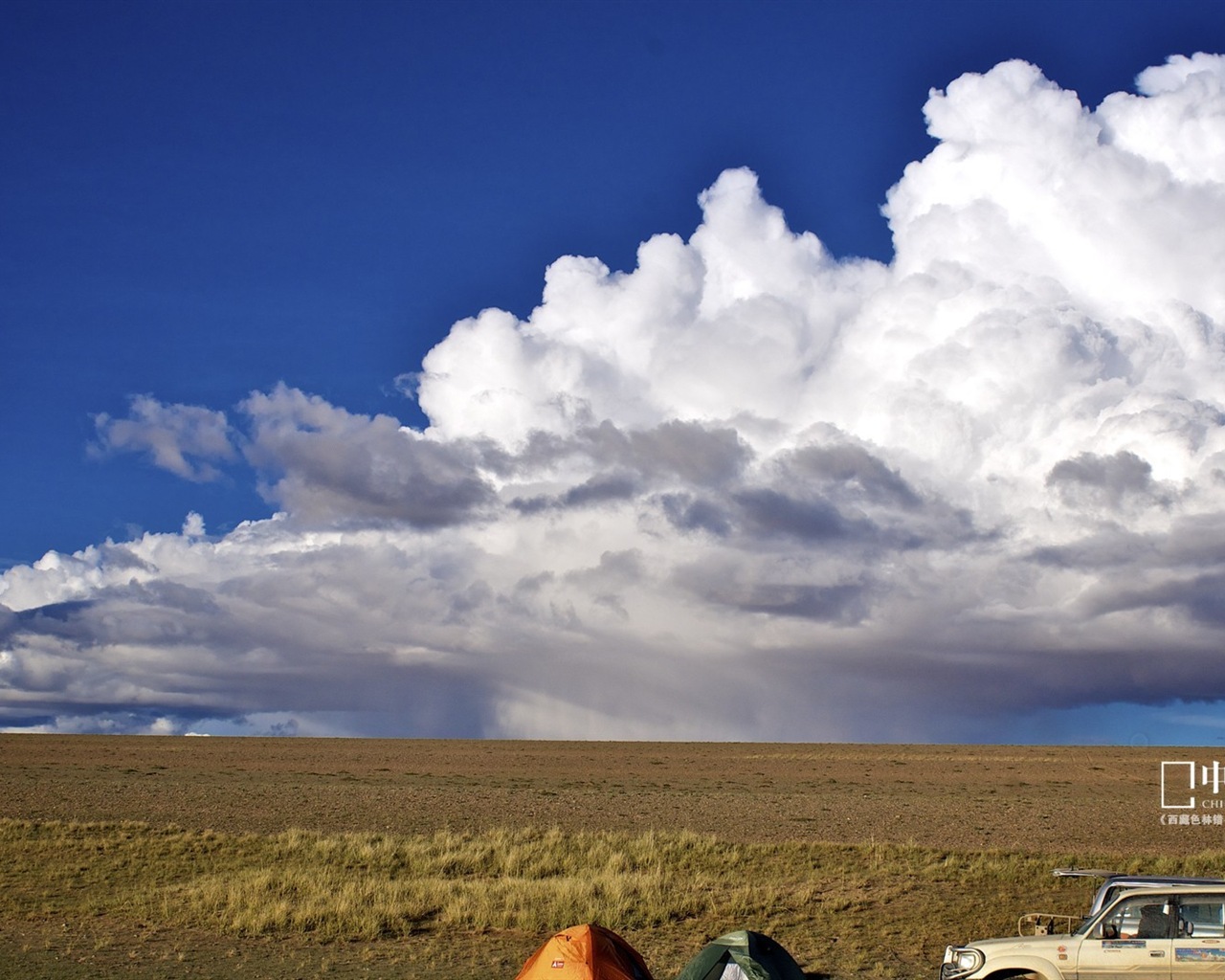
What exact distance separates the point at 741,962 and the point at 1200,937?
6.25 meters

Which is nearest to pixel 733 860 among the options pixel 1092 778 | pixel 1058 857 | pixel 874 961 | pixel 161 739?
pixel 1058 857

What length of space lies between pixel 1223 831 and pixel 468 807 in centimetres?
3132

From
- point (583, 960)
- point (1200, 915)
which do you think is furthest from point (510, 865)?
point (1200, 915)

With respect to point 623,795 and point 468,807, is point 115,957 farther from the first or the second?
point 623,795

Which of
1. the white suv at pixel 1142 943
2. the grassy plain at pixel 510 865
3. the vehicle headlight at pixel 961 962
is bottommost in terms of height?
the grassy plain at pixel 510 865

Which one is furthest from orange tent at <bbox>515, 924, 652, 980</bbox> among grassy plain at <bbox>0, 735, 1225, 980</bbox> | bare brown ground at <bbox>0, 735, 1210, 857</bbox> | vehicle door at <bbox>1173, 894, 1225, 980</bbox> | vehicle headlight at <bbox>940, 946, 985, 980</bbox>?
bare brown ground at <bbox>0, 735, 1210, 857</bbox>

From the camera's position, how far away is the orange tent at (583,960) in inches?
677

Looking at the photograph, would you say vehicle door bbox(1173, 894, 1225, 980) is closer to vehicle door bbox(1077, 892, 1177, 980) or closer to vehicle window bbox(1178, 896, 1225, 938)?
vehicle window bbox(1178, 896, 1225, 938)

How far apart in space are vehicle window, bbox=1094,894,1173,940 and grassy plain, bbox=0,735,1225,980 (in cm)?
630

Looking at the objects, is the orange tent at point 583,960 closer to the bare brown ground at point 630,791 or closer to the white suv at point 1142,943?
the white suv at point 1142,943

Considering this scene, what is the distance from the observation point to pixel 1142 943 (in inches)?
599

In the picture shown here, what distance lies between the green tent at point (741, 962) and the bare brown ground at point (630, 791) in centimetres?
2325

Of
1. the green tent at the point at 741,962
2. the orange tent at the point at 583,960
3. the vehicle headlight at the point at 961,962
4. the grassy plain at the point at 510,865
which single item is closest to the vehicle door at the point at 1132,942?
the vehicle headlight at the point at 961,962

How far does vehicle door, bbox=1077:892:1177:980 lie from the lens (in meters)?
15.1
